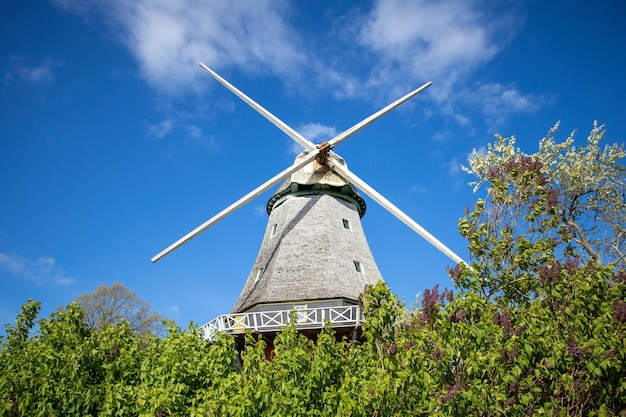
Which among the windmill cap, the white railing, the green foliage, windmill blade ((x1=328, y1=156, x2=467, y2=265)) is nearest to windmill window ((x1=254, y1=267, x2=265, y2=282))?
the white railing

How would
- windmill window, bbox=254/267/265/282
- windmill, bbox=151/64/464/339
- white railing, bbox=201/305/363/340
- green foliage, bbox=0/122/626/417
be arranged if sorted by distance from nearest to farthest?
green foliage, bbox=0/122/626/417, white railing, bbox=201/305/363/340, windmill, bbox=151/64/464/339, windmill window, bbox=254/267/265/282

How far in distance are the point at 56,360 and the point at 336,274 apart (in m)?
10.5

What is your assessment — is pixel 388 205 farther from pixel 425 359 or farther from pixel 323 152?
pixel 425 359

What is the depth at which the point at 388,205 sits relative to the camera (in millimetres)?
22062

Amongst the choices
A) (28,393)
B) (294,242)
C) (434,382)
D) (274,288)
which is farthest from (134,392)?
(294,242)

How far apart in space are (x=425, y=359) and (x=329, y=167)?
1576 centimetres

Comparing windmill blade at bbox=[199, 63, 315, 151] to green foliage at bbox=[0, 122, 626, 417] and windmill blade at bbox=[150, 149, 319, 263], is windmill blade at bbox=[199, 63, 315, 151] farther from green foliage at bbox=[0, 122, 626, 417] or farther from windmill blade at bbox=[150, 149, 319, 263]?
green foliage at bbox=[0, 122, 626, 417]

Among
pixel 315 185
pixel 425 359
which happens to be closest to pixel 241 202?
pixel 315 185

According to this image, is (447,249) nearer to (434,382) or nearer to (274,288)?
(274,288)

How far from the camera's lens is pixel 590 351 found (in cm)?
751

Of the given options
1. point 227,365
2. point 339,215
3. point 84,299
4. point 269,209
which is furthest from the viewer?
point 84,299

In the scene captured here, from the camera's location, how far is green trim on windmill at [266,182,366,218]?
22562 mm

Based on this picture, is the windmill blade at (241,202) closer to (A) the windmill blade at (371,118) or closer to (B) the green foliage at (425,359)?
(A) the windmill blade at (371,118)

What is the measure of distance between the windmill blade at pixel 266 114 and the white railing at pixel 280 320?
950cm
